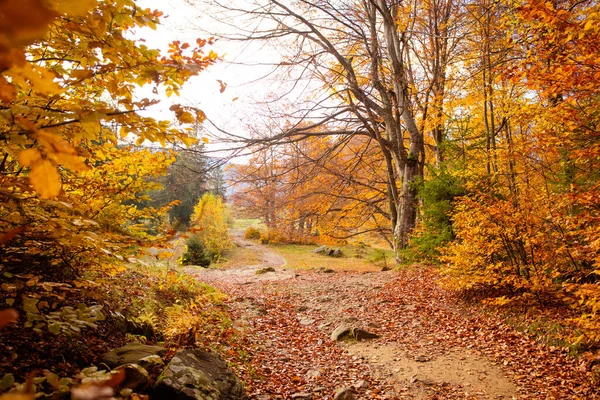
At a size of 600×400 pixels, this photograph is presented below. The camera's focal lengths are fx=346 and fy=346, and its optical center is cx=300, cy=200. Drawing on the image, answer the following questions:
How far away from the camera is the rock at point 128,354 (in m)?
3.00

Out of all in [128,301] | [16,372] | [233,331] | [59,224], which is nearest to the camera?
[59,224]

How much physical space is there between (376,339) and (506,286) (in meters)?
2.78

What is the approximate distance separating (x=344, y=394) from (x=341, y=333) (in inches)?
89.6

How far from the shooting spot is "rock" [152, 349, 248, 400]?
291cm

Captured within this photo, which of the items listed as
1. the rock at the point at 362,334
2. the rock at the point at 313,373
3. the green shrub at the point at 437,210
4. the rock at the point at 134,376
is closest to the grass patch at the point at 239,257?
the green shrub at the point at 437,210

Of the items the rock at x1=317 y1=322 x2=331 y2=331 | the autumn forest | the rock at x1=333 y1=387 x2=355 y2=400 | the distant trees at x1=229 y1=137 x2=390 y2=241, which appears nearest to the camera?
the autumn forest

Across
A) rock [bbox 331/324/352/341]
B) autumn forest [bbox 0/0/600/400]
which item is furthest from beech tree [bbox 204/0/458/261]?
rock [bbox 331/324/352/341]

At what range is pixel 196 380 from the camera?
3172 mm

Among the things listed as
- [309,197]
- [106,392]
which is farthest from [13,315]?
[309,197]

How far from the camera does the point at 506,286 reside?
263 inches

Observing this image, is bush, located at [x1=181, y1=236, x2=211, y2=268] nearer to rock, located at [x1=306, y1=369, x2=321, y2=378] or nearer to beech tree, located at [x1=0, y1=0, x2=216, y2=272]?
rock, located at [x1=306, y1=369, x2=321, y2=378]

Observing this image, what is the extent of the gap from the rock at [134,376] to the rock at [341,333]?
13.4 ft

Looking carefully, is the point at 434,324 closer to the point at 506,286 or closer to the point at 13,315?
the point at 506,286

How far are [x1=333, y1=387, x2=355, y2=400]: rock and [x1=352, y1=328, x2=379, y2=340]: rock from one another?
2.04m
